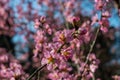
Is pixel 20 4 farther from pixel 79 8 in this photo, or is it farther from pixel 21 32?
pixel 79 8

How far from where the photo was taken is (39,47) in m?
4.06

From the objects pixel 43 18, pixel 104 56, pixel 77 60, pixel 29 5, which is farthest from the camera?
pixel 104 56

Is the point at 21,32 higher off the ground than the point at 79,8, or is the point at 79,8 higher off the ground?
the point at 79,8

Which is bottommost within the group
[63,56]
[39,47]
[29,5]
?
[63,56]

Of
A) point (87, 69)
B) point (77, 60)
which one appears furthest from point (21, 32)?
point (87, 69)

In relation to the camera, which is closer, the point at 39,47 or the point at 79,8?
the point at 39,47

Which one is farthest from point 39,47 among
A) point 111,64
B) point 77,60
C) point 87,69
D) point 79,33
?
point 111,64

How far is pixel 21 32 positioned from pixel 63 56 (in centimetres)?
812

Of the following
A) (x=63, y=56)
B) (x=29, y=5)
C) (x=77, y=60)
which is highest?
(x=29, y=5)

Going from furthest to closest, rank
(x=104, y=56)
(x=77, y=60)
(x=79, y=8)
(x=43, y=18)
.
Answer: (x=104, y=56)
(x=79, y=8)
(x=77, y=60)
(x=43, y=18)

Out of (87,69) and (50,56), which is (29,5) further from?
(50,56)

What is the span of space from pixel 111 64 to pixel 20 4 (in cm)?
940

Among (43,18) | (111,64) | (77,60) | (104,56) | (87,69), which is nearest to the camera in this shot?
(43,18)

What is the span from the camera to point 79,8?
13070mm
